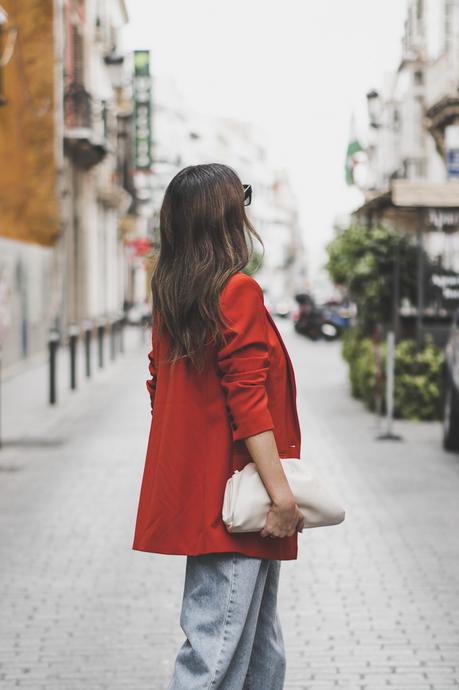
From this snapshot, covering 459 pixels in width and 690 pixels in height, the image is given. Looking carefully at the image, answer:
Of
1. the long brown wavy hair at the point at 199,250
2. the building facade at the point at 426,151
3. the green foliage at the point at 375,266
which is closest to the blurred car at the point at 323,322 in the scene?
the building facade at the point at 426,151

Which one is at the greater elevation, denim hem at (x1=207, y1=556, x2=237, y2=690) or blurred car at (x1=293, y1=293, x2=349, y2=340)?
denim hem at (x1=207, y1=556, x2=237, y2=690)

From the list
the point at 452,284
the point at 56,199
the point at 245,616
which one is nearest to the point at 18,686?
the point at 245,616

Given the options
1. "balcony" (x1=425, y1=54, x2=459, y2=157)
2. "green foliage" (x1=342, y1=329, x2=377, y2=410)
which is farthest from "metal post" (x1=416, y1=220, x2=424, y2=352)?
"balcony" (x1=425, y1=54, x2=459, y2=157)

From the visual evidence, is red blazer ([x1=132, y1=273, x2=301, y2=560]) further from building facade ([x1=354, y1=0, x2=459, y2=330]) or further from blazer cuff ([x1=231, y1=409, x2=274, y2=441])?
building facade ([x1=354, y1=0, x2=459, y2=330])

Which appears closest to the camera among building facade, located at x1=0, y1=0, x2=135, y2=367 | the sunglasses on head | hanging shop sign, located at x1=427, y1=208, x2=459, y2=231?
the sunglasses on head

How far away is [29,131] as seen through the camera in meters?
26.4

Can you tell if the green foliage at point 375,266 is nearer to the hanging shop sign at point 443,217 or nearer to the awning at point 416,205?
the awning at point 416,205

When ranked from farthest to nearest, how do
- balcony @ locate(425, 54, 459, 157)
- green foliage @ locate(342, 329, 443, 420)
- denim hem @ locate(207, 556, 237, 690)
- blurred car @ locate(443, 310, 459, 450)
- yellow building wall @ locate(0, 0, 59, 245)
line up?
balcony @ locate(425, 54, 459, 157) → yellow building wall @ locate(0, 0, 59, 245) → green foliage @ locate(342, 329, 443, 420) → blurred car @ locate(443, 310, 459, 450) → denim hem @ locate(207, 556, 237, 690)

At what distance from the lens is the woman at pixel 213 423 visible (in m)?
3.08

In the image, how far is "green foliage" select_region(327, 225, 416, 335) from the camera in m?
15.3

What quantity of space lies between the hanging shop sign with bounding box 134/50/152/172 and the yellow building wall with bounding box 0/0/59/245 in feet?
42.3

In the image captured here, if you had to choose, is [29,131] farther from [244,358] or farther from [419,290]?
[244,358]

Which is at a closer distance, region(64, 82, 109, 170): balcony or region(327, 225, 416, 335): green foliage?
region(327, 225, 416, 335): green foliage

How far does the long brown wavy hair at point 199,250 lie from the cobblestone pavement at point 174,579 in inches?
78.5
